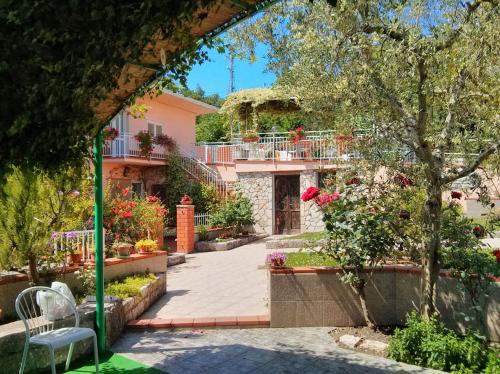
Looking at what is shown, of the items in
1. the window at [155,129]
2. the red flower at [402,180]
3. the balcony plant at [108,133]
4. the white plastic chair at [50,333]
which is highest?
the window at [155,129]

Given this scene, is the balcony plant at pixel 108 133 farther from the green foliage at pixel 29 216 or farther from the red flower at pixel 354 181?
the red flower at pixel 354 181

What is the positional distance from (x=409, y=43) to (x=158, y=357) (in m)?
4.46

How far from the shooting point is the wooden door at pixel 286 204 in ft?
61.0

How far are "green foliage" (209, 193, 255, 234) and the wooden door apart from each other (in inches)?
59.5

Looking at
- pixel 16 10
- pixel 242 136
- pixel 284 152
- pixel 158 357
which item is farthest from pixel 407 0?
pixel 242 136

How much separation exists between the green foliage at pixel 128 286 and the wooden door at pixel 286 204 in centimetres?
1058

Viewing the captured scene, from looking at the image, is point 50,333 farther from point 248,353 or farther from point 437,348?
point 437,348

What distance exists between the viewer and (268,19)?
19.5ft

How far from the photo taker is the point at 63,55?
3.20 meters

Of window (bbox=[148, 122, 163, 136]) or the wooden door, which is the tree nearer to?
the wooden door

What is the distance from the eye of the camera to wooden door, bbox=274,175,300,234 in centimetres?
1859

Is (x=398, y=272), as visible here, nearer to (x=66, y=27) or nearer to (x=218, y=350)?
(x=218, y=350)

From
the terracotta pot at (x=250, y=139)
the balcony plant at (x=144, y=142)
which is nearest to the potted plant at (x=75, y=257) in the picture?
the balcony plant at (x=144, y=142)

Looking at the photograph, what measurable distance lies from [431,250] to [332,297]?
1.61 m
